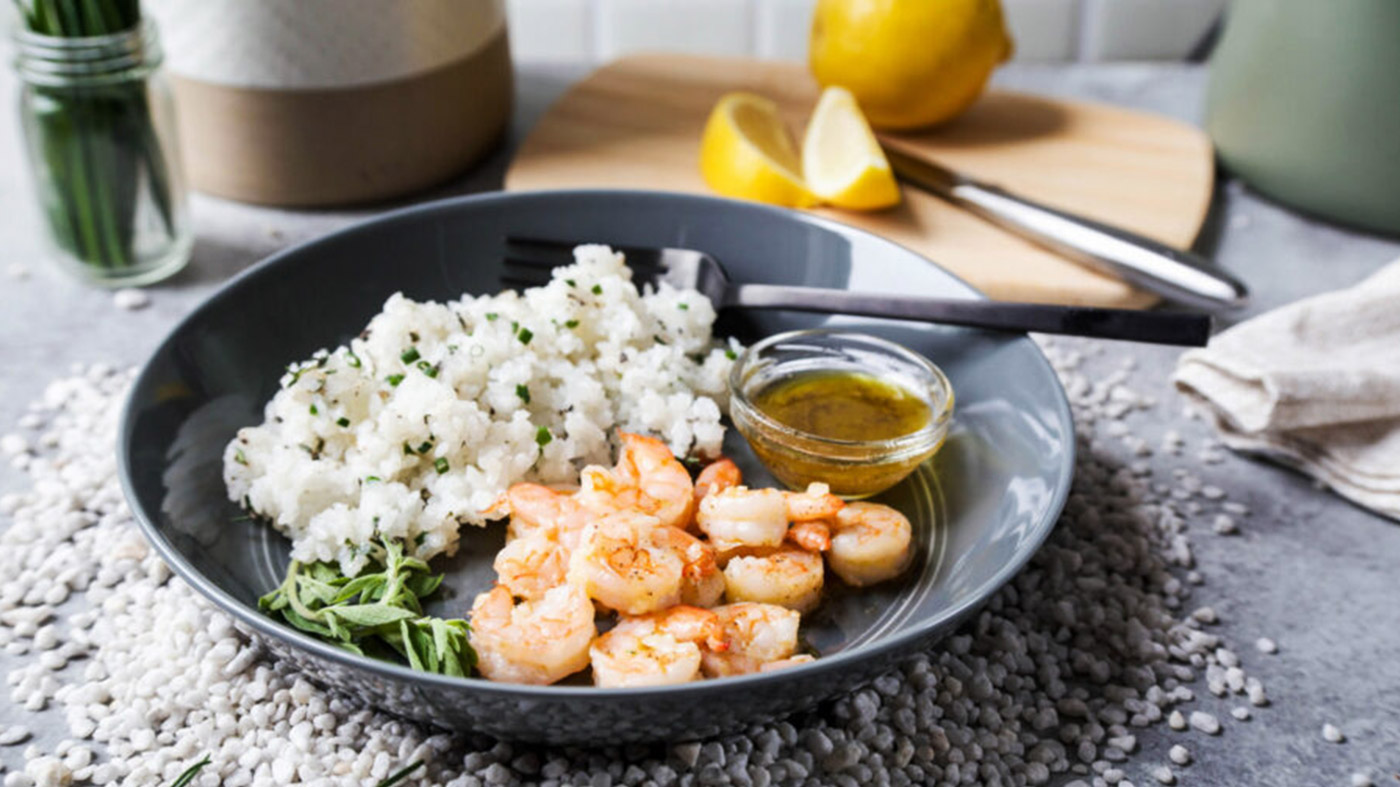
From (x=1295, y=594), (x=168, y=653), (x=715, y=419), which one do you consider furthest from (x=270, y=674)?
(x=1295, y=594)

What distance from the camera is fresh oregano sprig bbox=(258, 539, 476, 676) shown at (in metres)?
1.25

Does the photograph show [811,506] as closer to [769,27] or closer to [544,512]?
[544,512]

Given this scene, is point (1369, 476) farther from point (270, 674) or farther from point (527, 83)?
point (527, 83)

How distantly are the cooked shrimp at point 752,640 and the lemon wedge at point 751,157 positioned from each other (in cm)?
91

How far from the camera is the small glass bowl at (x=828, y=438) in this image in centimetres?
148

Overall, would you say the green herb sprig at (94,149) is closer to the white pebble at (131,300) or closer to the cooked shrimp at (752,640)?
the white pebble at (131,300)

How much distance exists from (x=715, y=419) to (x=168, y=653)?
637 millimetres

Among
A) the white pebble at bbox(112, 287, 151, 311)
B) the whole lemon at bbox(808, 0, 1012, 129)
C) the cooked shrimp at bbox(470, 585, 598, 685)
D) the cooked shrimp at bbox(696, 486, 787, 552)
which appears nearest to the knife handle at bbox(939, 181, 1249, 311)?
the whole lemon at bbox(808, 0, 1012, 129)

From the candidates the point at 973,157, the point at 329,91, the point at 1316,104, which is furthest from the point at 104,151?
the point at 1316,104

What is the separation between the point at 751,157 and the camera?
2031mm

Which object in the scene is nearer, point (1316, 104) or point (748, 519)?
point (748, 519)

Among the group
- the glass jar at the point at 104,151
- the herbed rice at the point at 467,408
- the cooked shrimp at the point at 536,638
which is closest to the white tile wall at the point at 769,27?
the glass jar at the point at 104,151

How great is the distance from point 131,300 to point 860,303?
3.66 ft

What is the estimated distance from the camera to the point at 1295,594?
1.53m
